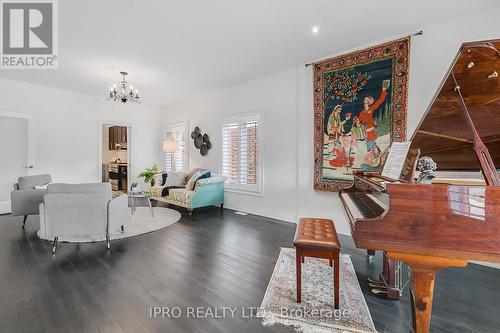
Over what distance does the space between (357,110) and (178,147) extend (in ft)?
15.1

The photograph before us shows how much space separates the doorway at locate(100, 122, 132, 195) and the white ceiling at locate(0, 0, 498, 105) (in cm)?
358

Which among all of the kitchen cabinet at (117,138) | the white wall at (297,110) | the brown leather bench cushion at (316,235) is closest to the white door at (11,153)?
the kitchen cabinet at (117,138)

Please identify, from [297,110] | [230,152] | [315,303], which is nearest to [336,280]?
[315,303]

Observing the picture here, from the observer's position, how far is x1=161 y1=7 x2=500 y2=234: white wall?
9.26 ft

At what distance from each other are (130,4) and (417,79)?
3616mm

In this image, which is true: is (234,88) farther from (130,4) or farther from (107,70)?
(130,4)

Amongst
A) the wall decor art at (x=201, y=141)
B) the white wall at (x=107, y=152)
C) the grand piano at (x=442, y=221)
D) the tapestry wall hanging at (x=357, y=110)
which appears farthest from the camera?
the white wall at (x=107, y=152)

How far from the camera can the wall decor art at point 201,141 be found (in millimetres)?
5895

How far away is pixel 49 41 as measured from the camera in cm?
335

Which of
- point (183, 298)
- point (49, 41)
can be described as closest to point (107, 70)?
point (49, 41)

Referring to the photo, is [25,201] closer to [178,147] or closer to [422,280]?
[178,147]

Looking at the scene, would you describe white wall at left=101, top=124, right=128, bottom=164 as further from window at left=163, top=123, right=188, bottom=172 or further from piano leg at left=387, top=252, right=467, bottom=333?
piano leg at left=387, top=252, right=467, bottom=333

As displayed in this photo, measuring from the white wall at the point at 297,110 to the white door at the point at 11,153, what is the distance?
4087 millimetres

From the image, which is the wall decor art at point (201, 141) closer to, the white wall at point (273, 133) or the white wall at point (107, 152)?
the white wall at point (273, 133)
